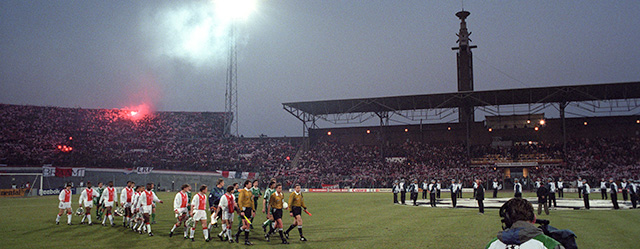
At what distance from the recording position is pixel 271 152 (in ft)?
229

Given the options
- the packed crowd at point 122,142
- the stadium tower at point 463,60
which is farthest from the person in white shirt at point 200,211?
the stadium tower at point 463,60

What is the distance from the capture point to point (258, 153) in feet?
230

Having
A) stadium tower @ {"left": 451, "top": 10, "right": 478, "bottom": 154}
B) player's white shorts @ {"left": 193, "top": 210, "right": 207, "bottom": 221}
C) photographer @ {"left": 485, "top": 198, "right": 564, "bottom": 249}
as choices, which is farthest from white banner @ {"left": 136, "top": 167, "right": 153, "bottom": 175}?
photographer @ {"left": 485, "top": 198, "right": 564, "bottom": 249}

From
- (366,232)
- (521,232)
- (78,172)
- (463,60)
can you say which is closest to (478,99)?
(463,60)

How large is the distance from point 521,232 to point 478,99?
5425cm

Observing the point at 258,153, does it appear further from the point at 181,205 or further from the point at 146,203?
the point at 181,205

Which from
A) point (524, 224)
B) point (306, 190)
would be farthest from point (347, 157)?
point (524, 224)

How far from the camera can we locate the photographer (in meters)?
3.68

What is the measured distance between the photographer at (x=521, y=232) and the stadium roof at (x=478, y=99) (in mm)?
51754

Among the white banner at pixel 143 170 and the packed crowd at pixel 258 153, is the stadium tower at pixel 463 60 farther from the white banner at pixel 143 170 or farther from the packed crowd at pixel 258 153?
the white banner at pixel 143 170

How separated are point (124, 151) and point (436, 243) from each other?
65139 mm

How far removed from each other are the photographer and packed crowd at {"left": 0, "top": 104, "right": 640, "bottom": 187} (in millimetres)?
48079

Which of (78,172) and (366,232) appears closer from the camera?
(366,232)

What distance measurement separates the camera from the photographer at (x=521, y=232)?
368cm
